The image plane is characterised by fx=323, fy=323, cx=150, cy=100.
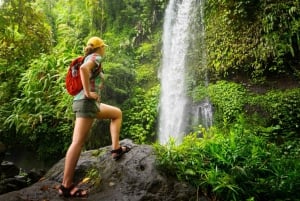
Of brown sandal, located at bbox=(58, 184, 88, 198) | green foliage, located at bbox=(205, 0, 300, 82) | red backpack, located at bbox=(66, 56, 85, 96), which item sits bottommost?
brown sandal, located at bbox=(58, 184, 88, 198)

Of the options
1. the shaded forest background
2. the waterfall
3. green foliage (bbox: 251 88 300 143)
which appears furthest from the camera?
the waterfall

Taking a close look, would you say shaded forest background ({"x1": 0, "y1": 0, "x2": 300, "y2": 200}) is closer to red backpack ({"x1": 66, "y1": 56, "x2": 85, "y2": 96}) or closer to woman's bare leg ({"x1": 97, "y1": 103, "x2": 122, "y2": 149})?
woman's bare leg ({"x1": 97, "y1": 103, "x2": 122, "y2": 149})

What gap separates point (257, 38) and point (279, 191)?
228 inches

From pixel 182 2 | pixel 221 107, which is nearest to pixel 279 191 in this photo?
pixel 221 107

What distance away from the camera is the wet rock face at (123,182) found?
4125 millimetres

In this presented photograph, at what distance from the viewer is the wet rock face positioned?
412 cm

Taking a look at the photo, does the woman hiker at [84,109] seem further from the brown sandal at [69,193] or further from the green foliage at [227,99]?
the green foliage at [227,99]

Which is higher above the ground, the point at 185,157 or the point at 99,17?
the point at 99,17

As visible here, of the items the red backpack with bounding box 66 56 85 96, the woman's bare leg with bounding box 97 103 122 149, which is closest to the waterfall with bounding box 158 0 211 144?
the woman's bare leg with bounding box 97 103 122 149

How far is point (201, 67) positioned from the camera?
9.91 meters

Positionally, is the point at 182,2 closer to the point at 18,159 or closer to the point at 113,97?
the point at 113,97

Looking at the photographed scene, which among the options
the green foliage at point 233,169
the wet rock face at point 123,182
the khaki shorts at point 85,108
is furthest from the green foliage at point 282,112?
the khaki shorts at point 85,108

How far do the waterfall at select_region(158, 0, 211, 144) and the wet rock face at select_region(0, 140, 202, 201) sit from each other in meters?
4.14

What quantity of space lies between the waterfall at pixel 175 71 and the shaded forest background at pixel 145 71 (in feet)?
0.87
